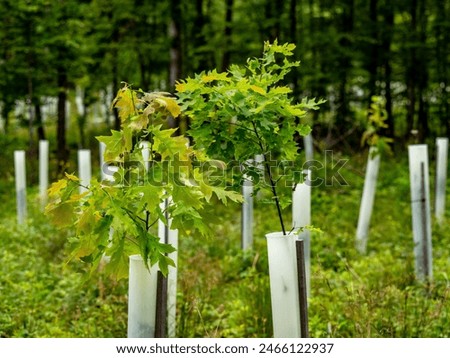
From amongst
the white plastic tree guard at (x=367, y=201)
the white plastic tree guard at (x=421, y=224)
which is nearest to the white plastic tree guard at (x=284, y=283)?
the white plastic tree guard at (x=421, y=224)

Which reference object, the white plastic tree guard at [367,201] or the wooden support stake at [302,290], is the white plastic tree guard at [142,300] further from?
the white plastic tree guard at [367,201]

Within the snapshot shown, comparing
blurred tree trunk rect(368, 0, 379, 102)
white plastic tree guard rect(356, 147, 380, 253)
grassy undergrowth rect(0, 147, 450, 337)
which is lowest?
grassy undergrowth rect(0, 147, 450, 337)

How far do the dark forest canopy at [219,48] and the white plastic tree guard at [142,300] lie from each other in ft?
34.1

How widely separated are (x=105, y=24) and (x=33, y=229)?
9835mm

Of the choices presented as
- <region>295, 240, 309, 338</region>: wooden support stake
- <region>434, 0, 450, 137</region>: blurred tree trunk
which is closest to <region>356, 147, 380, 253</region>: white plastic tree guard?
<region>295, 240, 309, 338</region>: wooden support stake

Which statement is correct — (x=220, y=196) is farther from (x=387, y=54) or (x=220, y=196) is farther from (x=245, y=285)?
(x=387, y=54)

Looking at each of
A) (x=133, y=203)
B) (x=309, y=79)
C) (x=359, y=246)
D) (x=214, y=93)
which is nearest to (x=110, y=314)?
(x=133, y=203)

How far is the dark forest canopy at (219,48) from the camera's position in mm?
14727

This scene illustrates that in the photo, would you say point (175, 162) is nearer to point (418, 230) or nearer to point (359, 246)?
point (418, 230)

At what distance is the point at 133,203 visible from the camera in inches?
110

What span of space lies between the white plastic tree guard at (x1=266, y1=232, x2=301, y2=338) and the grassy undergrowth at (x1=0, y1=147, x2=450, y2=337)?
29cm

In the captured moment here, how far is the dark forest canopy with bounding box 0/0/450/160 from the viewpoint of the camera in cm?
1473

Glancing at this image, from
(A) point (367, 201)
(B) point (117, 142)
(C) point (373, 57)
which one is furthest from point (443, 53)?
(B) point (117, 142)

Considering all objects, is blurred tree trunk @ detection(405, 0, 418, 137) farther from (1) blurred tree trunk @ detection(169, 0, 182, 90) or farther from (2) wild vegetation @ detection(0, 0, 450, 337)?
(1) blurred tree trunk @ detection(169, 0, 182, 90)
